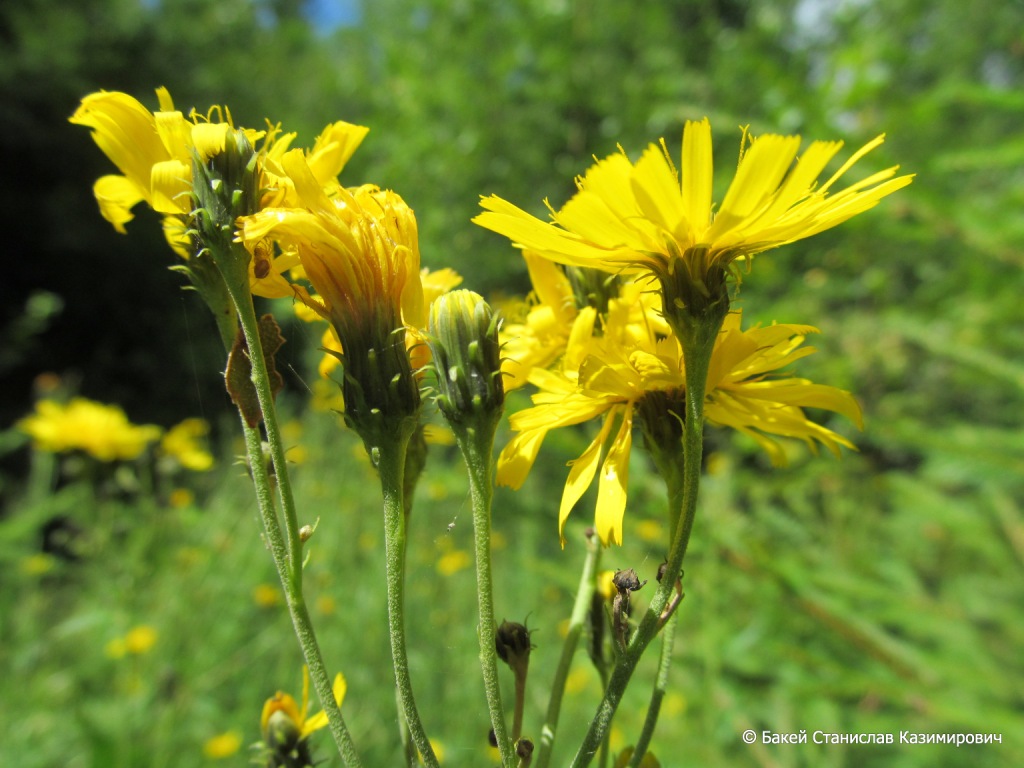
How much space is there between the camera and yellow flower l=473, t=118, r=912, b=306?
814mm

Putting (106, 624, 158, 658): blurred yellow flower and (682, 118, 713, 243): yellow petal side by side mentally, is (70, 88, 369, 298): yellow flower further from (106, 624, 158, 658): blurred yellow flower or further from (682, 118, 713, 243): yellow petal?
(106, 624, 158, 658): blurred yellow flower

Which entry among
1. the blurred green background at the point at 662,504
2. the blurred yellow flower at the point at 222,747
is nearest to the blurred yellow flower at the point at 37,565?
the blurred green background at the point at 662,504

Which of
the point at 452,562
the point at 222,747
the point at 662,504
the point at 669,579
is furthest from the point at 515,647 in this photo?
the point at 452,562

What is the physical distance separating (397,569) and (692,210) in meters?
0.59

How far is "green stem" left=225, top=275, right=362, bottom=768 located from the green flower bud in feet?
0.75

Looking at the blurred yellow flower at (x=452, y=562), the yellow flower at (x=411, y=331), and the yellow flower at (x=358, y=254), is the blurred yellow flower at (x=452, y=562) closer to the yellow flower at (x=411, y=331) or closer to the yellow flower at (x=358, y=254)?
the yellow flower at (x=411, y=331)

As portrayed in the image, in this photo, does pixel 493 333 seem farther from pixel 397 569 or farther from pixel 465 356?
pixel 397 569

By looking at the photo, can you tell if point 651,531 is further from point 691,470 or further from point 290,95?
point 290,95

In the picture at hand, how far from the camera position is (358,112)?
1266 centimetres

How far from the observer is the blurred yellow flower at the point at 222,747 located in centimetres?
334

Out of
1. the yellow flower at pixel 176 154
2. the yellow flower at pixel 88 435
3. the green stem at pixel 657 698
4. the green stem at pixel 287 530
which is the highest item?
the yellow flower at pixel 88 435

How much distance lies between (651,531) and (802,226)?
3.43 metres

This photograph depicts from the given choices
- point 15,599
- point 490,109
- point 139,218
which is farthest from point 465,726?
point 139,218

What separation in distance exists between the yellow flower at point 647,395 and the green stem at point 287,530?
1.02 ft
